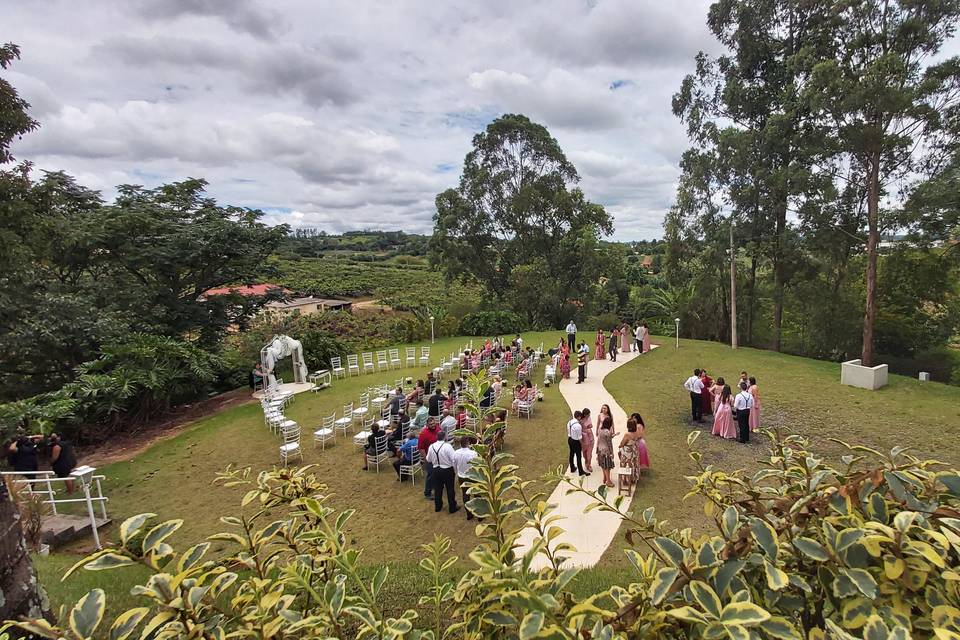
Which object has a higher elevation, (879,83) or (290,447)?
(879,83)

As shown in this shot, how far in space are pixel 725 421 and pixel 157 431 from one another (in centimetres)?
1497

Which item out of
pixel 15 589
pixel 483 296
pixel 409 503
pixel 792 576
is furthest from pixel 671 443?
pixel 483 296

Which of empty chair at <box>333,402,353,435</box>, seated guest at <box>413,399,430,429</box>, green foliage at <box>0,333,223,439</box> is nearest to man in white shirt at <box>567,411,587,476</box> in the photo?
seated guest at <box>413,399,430,429</box>

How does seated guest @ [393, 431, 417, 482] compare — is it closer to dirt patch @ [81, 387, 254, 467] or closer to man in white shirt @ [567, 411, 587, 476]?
man in white shirt @ [567, 411, 587, 476]

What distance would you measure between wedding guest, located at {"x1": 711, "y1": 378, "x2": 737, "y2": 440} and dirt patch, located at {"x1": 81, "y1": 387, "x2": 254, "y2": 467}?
45.6 ft

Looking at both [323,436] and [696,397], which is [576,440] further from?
[323,436]

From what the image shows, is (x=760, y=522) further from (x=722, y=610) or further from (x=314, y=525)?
(x=314, y=525)

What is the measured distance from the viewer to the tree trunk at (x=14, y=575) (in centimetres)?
152

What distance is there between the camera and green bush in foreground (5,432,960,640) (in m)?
1.20

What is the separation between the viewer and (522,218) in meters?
30.8

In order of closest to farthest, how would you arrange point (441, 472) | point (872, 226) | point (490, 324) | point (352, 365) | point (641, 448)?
point (441, 472) → point (641, 448) → point (872, 226) → point (352, 365) → point (490, 324)

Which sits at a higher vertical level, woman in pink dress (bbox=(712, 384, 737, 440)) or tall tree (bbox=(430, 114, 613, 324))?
tall tree (bbox=(430, 114, 613, 324))

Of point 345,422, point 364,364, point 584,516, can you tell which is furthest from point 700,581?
point 364,364

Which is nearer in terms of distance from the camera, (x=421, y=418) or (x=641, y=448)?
(x=641, y=448)
